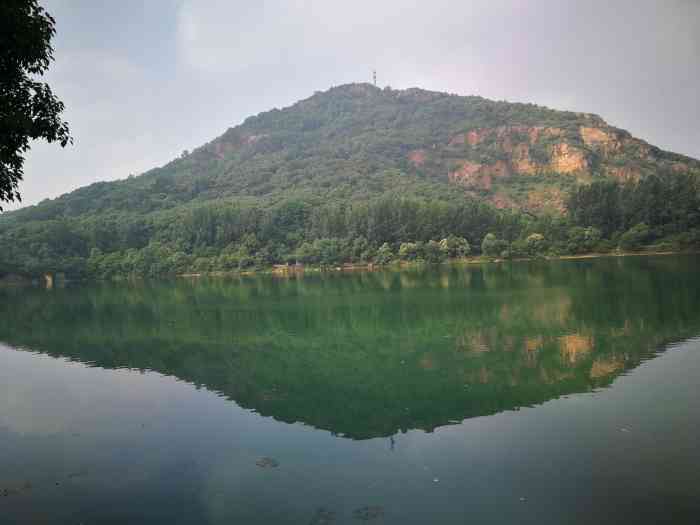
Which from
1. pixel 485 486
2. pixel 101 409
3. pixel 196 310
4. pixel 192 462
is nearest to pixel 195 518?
pixel 192 462

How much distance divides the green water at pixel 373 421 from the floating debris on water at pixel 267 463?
0.06 meters

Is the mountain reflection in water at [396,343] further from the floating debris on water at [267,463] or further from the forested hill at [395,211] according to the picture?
the forested hill at [395,211]

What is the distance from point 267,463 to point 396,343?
1436cm

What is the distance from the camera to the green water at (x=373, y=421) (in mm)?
11117

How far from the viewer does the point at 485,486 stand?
1145 cm

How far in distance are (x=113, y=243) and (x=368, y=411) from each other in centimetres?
13171

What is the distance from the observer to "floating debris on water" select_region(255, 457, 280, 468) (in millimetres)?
13250

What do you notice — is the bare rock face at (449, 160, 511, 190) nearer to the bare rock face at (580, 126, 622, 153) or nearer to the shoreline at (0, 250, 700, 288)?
the bare rock face at (580, 126, 622, 153)

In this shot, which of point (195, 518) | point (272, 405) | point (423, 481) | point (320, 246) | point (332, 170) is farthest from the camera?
point (332, 170)

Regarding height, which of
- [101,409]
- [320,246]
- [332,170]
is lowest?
[101,409]

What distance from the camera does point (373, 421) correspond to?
52.3 ft

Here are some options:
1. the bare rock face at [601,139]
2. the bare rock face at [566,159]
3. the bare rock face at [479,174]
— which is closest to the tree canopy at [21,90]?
the bare rock face at [566,159]

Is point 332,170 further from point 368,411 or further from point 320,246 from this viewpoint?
point 368,411

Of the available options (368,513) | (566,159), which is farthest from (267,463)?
(566,159)
